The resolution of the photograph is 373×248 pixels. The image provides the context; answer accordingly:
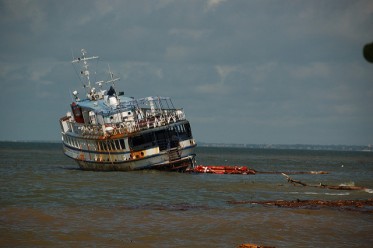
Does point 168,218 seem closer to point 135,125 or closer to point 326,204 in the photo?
point 326,204

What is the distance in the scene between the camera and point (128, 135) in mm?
46312

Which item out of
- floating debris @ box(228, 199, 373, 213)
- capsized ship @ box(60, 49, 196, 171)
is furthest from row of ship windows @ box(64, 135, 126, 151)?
floating debris @ box(228, 199, 373, 213)

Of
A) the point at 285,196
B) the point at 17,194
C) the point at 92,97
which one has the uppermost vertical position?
the point at 92,97

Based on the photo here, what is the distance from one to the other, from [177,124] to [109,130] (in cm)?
540

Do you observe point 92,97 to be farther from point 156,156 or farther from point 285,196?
point 285,196

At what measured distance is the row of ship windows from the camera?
4722 cm

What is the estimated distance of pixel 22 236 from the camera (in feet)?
67.4

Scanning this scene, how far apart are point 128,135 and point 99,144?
13.1 feet

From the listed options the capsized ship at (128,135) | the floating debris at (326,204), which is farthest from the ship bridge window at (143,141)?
the floating debris at (326,204)

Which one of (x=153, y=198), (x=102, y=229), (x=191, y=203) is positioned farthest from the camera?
(x=153, y=198)

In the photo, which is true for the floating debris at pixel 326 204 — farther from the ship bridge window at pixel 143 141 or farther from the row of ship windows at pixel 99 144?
the row of ship windows at pixel 99 144

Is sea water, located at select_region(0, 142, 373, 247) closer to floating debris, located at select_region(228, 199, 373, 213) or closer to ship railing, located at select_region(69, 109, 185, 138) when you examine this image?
floating debris, located at select_region(228, 199, 373, 213)

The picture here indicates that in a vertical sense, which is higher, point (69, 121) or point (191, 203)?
point (69, 121)

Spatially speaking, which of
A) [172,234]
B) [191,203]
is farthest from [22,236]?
[191,203]
